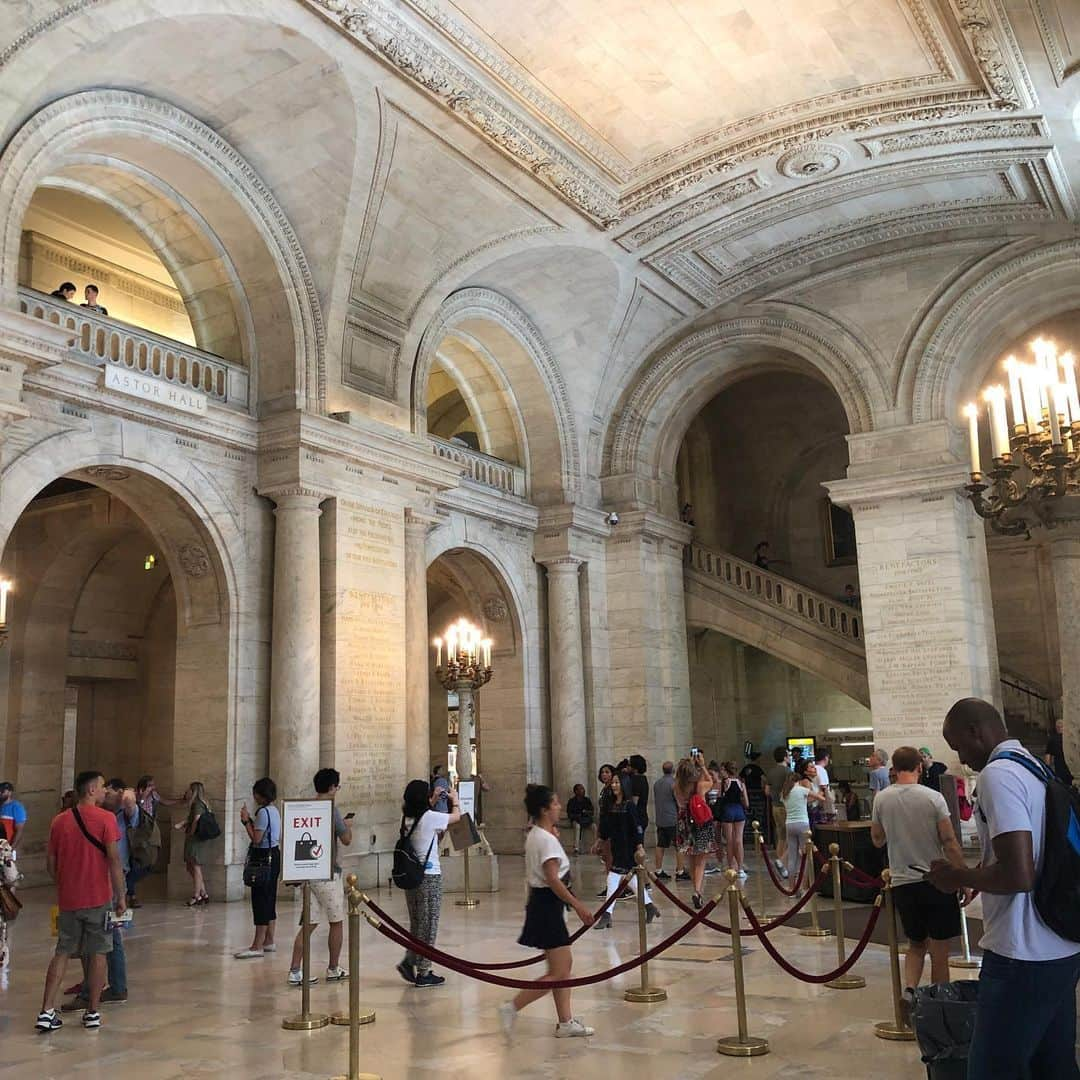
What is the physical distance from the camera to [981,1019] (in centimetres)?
305

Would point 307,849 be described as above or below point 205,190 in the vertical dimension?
below

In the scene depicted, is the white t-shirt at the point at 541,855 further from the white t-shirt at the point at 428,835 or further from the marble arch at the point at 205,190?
the marble arch at the point at 205,190

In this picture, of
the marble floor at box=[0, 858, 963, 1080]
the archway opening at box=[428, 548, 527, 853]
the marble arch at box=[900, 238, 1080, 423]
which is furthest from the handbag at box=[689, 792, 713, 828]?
the marble arch at box=[900, 238, 1080, 423]

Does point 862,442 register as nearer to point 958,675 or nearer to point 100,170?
point 958,675

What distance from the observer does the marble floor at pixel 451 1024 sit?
505 cm

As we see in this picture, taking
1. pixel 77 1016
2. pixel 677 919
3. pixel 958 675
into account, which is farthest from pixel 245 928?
pixel 958 675

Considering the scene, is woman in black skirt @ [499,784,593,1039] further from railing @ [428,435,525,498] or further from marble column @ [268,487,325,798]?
railing @ [428,435,525,498]

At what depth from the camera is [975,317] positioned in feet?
49.6

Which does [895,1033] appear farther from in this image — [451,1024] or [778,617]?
[778,617]

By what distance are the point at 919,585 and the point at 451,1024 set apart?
35.5ft

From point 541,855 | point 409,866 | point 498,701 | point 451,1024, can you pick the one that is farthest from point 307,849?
point 498,701

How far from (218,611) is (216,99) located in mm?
5159

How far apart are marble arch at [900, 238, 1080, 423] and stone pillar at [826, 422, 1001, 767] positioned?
583 millimetres

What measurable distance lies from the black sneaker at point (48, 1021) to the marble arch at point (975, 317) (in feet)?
42.7
